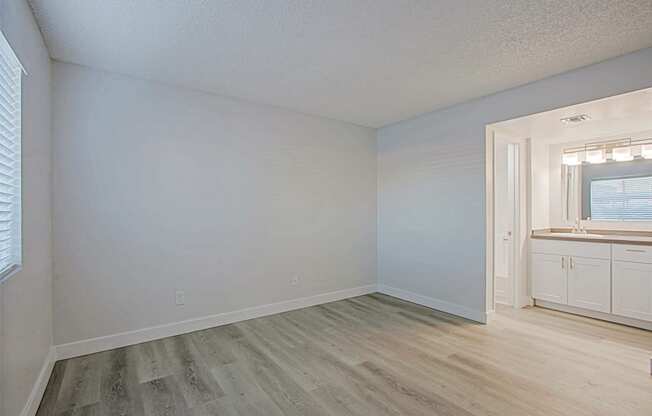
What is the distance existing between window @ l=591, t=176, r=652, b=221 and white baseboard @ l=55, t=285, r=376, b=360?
354 cm

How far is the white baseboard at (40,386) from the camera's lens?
1870mm

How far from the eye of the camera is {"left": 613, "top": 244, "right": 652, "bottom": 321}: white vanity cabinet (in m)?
3.23

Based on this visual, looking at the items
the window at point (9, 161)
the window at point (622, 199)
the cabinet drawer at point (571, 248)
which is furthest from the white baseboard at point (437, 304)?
the window at point (9, 161)

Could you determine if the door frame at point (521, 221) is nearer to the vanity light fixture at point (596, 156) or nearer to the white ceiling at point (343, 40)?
the vanity light fixture at point (596, 156)

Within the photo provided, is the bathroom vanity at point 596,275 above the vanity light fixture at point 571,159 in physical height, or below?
below

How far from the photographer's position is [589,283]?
363 centimetres

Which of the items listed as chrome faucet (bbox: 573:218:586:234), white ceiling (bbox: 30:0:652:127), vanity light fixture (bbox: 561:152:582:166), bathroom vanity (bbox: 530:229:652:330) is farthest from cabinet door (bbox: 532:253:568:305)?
white ceiling (bbox: 30:0:652:127)

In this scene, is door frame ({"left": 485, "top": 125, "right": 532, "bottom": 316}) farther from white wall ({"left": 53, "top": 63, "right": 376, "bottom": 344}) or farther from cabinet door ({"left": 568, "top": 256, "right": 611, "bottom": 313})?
white wall ({"left": 53, "top": 63, "right": 376, "bottom": 344})

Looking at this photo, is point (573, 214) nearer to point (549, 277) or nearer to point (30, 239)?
point (549, 277)

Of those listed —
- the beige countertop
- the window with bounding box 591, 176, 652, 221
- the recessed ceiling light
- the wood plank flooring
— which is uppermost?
the recessed ceiling light

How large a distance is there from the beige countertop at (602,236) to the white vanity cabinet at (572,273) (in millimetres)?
60

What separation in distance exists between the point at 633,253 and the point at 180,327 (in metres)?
4.72

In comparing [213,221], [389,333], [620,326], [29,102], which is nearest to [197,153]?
[213,221]

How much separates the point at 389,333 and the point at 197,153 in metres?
2.69
